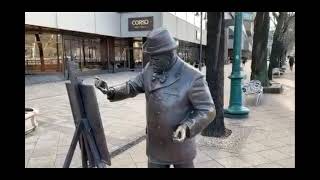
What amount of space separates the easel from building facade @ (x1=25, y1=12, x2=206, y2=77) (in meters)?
11.0

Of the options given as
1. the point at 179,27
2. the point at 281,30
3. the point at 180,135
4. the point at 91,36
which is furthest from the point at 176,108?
the point at 179,27

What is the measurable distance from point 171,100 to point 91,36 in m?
24.5

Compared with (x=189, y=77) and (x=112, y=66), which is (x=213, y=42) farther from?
(x=112, y=66)

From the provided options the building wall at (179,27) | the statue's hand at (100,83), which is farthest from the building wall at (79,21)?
the statue's hand at (100,83)

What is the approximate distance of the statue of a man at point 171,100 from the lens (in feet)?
8.98

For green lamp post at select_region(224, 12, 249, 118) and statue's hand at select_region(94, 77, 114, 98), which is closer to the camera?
statue's hand at select_region(94, 77, 114, 98)

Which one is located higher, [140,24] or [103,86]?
[140,24]

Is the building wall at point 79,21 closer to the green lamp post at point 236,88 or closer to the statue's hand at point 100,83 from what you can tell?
the green lamp post at point 236,88

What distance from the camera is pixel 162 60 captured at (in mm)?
2770

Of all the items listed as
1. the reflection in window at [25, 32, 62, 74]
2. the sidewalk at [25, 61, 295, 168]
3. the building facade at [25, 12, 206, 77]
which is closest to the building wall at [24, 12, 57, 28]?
the building facade at [25, 12, 206, 77]

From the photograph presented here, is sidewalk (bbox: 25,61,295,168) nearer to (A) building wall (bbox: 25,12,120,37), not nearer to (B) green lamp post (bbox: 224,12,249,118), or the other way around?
(B) green lamp post (bbox: 224,12,249,118)

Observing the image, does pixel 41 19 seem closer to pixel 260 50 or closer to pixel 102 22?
pixel 102 22

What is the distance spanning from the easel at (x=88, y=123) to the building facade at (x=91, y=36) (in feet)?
36.2

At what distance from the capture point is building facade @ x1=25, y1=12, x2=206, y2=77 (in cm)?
1969
